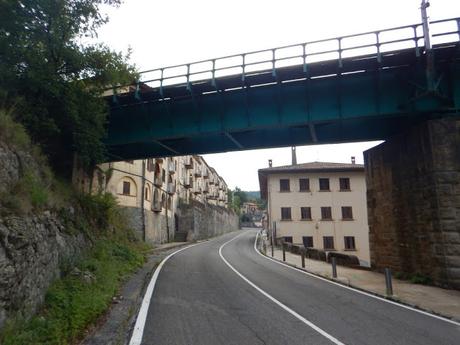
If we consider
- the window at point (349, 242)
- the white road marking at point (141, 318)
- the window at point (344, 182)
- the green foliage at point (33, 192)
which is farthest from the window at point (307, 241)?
the green foliage at point (33, 192)

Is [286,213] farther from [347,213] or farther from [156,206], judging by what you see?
[156,206]

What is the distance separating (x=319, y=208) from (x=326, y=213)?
0.99 m

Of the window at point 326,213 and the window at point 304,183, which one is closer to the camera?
the window at point 326,213

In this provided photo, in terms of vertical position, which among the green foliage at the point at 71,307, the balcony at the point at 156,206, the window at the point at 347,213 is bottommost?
the green foliage at the point at 71,307

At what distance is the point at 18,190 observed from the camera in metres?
8.13

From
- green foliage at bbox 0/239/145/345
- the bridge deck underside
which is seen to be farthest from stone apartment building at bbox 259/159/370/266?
green foliage at bbox 0/239/145/345

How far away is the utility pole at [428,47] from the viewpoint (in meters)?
13.7

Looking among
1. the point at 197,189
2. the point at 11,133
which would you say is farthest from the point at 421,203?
the point at 197,189

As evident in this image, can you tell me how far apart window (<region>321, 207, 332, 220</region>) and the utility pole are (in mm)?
29356

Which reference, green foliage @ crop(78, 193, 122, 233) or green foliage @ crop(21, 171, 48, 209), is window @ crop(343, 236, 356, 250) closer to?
green foliage @ crop(78, 193, 122, 233)

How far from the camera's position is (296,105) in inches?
646

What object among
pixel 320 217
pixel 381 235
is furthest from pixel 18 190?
pixel 320 217

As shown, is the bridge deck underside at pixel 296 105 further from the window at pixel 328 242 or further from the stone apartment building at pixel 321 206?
the window at pixel 328 242

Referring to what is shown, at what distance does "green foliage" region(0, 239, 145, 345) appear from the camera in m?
5.77
